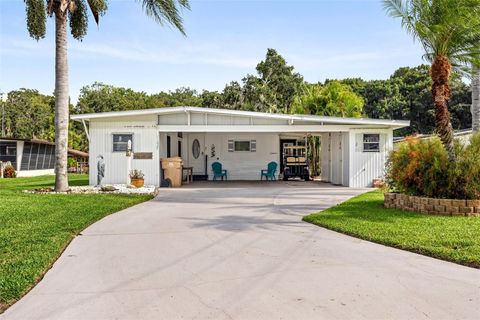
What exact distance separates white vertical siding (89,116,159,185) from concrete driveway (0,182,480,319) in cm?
927

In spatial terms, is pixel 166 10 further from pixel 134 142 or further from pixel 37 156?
pixel 37 156

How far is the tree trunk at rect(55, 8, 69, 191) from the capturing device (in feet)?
45.4

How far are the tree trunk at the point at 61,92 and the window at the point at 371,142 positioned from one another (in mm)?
10698

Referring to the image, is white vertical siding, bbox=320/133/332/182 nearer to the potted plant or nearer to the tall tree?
the tall tree

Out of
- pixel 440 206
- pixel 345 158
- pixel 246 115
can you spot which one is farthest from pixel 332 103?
pixel 440 206

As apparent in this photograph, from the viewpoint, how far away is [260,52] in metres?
37.3

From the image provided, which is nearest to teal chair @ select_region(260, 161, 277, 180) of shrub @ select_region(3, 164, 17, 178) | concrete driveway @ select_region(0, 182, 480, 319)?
concrete driveway @ select_region(0, 182, 480, 319)

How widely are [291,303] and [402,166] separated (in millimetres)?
6736

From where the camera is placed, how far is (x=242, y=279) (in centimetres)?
455

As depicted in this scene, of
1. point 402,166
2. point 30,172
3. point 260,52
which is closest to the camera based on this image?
point 402,166

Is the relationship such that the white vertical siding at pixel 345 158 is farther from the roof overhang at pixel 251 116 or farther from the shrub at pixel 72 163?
the shrub at pixel 72 163

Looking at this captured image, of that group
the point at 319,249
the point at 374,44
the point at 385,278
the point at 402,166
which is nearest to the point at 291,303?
the point at 385,278

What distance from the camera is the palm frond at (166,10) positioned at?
1380 cm

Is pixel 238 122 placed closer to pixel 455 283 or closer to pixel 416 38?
pixel 416 38
